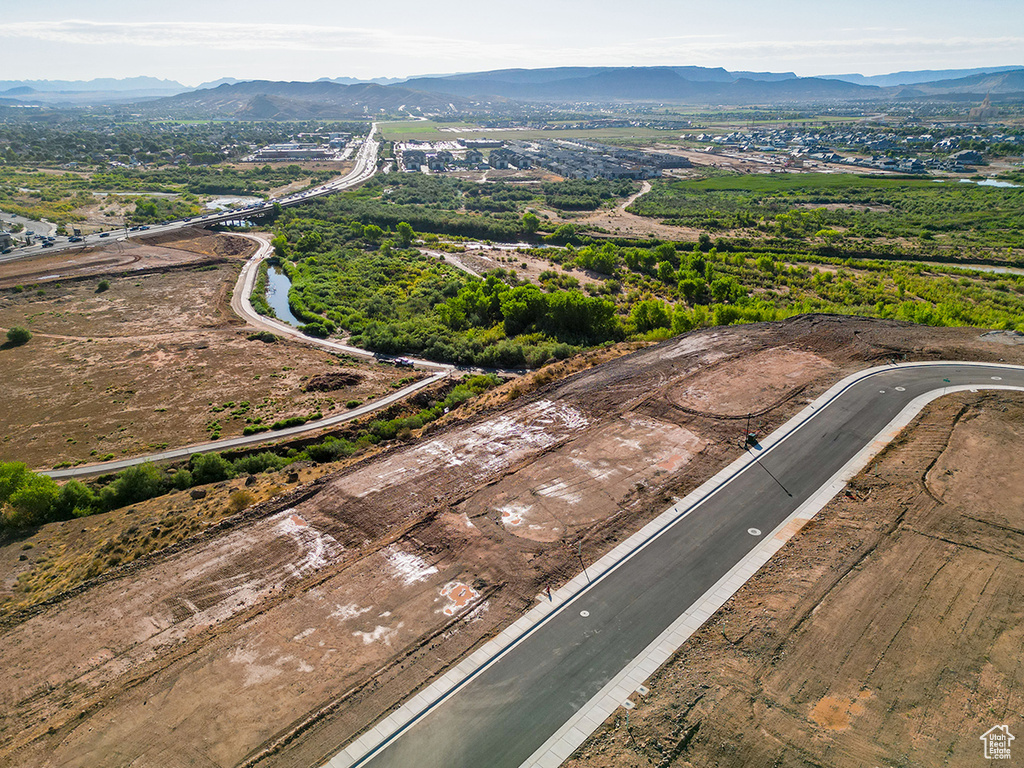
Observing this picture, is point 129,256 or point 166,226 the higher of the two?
point 166,226

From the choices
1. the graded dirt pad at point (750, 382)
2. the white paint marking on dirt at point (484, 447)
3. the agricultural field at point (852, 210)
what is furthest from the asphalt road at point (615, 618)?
the agricultural field at point (852, 210)

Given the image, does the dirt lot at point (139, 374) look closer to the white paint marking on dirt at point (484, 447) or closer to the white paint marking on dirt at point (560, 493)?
the white paint marking on dirt at point (484, 447)

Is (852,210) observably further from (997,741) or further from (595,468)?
(997,741)

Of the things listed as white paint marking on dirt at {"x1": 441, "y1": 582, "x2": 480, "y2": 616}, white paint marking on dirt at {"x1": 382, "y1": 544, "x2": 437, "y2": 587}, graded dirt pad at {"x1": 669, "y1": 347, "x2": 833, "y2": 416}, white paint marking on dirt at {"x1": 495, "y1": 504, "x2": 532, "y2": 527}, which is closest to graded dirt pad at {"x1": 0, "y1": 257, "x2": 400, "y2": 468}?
white paint marking on dirt at {"x1": 495, "y1": 504, "x2": 532, "y2": 527}

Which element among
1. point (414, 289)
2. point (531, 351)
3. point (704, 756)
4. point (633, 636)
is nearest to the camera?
point (704, 756)

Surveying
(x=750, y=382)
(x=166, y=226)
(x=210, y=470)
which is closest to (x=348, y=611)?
(x=210, y=470)

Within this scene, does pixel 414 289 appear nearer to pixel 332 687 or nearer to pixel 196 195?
pixel 332 687

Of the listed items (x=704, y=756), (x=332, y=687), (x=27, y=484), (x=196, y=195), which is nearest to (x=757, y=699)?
(x=704, y=756)
